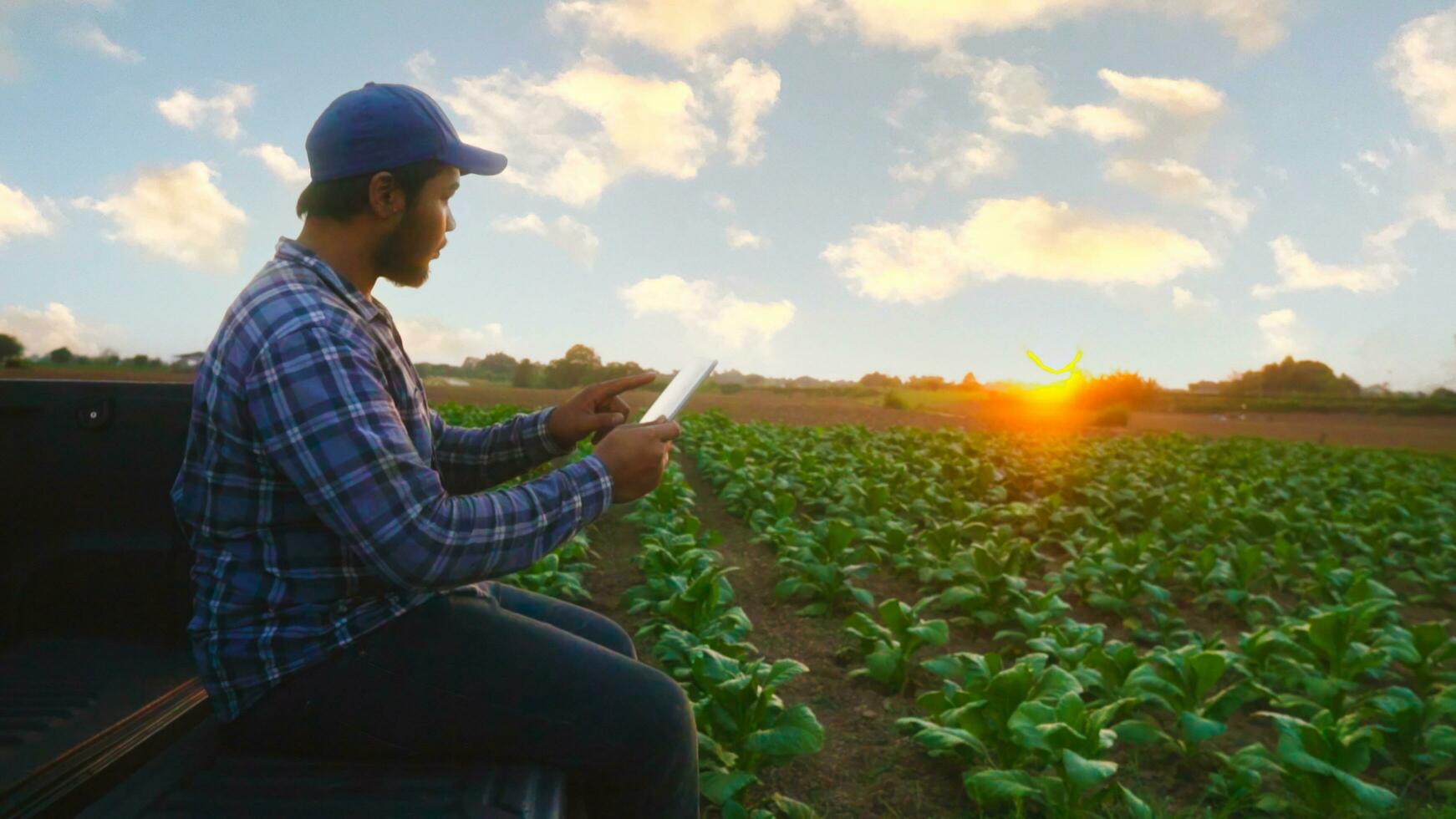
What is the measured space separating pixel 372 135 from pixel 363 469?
0.66 m

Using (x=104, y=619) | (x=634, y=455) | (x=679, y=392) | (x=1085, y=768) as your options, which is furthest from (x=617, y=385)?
(x=1085, y=768)

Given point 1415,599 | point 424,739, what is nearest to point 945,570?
point 1415,599

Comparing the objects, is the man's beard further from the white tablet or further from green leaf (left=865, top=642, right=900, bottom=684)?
green leaf (left=865, top=642, right=900, bottom=684)

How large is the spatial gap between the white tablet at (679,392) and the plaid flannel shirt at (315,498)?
285mm

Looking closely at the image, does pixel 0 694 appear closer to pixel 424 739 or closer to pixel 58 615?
pixel 58 615

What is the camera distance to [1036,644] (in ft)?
13.6

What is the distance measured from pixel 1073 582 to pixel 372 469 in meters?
5.22

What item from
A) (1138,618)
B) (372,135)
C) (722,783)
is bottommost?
(1138,618)

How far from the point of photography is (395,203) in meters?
1.80

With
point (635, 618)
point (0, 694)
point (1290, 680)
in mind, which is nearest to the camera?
point (0, 694)

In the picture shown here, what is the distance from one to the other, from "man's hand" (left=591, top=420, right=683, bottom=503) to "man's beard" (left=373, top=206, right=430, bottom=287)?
1.76ft

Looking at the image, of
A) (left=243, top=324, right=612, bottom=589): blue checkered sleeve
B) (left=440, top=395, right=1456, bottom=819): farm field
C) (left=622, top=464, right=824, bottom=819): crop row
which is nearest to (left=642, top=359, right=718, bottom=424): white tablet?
(left=243, top=324, right=612, bottom=589): blue checkered sleeve

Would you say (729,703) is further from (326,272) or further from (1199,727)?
(326,272)

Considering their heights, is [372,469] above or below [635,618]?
above
